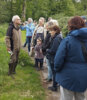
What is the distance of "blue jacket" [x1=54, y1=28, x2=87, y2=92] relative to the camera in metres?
2.85

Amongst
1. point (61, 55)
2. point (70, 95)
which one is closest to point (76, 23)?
point (61, 55)

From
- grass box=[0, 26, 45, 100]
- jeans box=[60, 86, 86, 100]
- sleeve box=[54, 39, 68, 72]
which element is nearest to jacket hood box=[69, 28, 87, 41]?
sleeve box=[54, 39, 68, 72]

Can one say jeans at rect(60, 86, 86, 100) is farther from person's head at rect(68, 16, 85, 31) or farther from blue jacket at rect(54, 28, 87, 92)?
person's head at rect(68, 16, 85, 31)

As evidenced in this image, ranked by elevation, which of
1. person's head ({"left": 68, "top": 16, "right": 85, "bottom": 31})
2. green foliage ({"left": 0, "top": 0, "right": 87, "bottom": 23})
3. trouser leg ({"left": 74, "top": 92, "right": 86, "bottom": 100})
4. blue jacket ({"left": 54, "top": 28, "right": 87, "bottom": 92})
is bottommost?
trouser leg ({"left": 74, "top": 92, "right": 86, "bottom": 100})

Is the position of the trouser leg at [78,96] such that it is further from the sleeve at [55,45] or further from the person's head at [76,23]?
the sleeve at [55,45]

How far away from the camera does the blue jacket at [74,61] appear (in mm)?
2848

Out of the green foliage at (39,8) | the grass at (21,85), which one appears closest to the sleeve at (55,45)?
the grass at (21,85)

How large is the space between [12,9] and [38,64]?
115 ft

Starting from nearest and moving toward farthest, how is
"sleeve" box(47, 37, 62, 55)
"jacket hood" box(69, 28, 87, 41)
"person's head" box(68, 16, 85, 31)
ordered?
"jacket hood" box(69, 28, 87, 41) < "person's head" box(68, 16, 85, 31) < "sleeve" box(47, 37, 62, 55)

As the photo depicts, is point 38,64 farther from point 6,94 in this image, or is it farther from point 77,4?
point 77,4

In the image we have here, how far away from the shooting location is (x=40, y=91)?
16.0ft

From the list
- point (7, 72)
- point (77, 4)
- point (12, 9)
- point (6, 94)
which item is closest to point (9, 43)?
point (7, 72)

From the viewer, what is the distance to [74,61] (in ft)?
9.45

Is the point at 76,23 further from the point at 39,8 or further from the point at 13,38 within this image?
the point at 39,8
